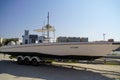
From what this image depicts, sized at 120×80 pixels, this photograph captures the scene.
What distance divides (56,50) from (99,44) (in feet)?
10.1

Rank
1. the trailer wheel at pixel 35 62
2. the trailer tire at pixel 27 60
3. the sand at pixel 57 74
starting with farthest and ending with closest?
the trailer tire at pixel 27 60 → the trailer wheel at pixel 35 62 → the sand at pixel 57 74

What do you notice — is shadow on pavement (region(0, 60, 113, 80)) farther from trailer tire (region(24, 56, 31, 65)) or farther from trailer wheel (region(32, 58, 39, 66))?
trailer tire (region(24, 56, 31, 65))

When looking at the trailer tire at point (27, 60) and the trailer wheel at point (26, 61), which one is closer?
the trailer tire at point (27, 60)

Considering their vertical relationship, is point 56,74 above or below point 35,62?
below

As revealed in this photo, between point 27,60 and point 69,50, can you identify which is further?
point 27,60

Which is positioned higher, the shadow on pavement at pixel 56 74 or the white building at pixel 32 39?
the white building at pixel 32 39

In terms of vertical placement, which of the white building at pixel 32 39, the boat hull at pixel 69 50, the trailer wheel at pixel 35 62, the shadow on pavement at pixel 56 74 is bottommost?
the shadow on pavement at pixel 56 74

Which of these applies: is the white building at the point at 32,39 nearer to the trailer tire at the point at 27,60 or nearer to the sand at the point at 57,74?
the trailer tire at the point at 27,60


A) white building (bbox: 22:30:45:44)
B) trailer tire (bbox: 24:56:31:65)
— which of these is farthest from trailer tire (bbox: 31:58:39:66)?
white building (bbox: 22:30:45:44)

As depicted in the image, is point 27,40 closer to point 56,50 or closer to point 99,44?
point 56,50

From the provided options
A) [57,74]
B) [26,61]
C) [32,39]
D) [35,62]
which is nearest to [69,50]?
[57,74]

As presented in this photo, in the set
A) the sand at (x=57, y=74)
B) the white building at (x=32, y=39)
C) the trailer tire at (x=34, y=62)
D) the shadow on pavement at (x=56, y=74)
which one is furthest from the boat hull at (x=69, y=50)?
the shadow on pavement at (x=56, y=74)

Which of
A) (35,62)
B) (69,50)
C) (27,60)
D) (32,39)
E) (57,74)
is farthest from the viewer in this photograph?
(32,39)

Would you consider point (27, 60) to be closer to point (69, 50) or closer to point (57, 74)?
point (69, 50)
